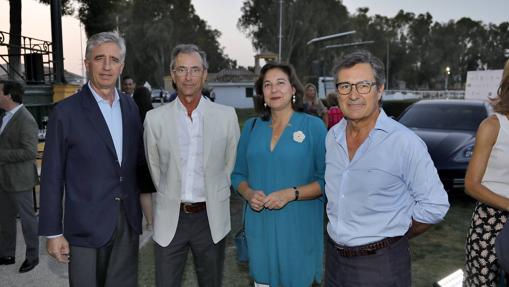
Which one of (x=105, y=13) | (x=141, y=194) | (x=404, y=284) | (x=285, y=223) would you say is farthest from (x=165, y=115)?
(x=105, y=13)

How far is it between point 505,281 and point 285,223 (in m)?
1.31

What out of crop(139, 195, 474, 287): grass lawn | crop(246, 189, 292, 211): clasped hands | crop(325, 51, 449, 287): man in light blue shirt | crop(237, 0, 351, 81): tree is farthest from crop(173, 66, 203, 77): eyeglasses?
crop(237, 0, 351, 81): tree

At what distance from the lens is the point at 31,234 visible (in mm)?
4613

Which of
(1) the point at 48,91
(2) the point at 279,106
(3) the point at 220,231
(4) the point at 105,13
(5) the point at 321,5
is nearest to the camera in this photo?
(2) the point at 279,106

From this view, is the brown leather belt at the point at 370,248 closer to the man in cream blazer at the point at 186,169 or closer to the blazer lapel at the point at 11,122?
the man in cream blazer at the point at 186,169

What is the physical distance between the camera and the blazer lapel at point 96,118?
8.57ft

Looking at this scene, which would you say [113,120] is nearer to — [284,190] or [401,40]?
[284,190]

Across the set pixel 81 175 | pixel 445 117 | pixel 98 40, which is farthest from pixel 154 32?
pixel 81 175

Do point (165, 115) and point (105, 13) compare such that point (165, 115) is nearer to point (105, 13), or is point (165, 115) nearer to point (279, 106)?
point (279, 106)

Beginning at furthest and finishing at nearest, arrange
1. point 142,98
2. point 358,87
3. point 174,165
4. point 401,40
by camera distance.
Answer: point 401,40, point 142,98, point 174,165, point 358,87

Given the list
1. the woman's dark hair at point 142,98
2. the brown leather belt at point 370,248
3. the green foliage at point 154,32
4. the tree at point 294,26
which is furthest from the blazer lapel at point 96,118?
the green foliage at point 154,32

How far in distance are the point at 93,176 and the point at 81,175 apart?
0.07 meters

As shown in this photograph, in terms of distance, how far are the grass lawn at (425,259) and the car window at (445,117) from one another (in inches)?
84.4

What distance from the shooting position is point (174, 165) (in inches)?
112
